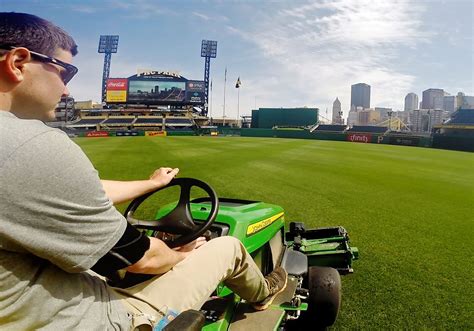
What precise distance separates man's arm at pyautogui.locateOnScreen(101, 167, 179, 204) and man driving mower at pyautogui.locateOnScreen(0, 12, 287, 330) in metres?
0.78

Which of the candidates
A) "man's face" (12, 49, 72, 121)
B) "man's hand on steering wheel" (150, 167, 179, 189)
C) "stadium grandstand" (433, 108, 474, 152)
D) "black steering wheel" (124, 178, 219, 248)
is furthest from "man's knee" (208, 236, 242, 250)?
"stadium grandstand" (433, 108, 474, 152)

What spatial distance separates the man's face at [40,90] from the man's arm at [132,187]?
2.97 feet

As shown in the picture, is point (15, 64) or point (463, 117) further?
point (463, 117)

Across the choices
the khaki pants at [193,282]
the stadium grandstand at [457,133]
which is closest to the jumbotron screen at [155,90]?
the stadium grandstand at [457,133]

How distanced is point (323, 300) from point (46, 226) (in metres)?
2.32

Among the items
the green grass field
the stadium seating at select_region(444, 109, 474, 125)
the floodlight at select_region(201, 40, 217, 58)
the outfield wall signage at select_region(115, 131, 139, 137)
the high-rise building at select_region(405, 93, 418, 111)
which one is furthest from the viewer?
the high-rise building at select_region(405, 93, 418, 111)

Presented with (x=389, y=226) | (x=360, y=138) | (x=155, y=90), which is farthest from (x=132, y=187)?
(x=155, y=90)

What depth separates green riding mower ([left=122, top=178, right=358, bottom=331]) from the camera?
2295 mm

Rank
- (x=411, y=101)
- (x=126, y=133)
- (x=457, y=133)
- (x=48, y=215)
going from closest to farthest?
1. (x=48, y=215)
2. (x=457, y=133)
3. (x=126, y=133)
4. (x=411, y=101)

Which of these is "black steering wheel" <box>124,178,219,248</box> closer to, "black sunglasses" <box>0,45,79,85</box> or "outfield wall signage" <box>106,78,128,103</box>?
"black sunglasses" <box>0,45,79,85</box>

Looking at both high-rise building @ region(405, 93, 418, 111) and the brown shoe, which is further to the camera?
high-rise building @ region(405, 93, 418, 111)

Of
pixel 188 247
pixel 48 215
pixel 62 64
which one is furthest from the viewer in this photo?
pixel 188 247

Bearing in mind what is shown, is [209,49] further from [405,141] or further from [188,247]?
[188,247]

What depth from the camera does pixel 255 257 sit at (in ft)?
9.70
